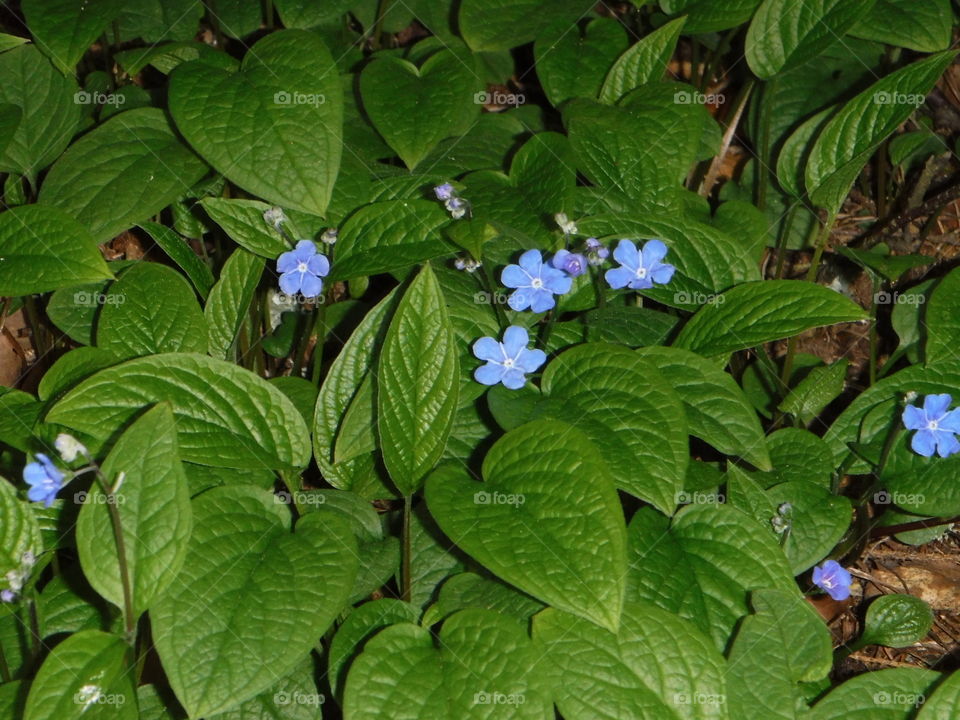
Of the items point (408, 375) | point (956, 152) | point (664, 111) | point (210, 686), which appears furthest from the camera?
point (956, 152)

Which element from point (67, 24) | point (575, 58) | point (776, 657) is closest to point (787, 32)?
point (575, 58)

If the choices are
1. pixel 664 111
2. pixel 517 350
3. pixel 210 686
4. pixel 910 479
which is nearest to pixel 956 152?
pixel 664 111

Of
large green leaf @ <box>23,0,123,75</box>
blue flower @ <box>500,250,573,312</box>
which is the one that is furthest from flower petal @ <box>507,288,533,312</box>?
large green leaf @ <box>23,0,123,75</box>

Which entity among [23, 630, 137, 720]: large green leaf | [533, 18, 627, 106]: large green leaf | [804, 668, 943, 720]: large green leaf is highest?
[533, 18, 627, 106]: large green leaf

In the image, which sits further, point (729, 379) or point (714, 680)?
point (729, 379)

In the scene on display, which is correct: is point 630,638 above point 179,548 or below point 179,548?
below

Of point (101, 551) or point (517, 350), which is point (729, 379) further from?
point (101, 551)

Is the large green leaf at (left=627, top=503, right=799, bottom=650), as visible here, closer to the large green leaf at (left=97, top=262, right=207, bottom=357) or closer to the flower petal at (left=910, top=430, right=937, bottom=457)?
the flower petal at (left=910, top=430, right=937, bottom=457)
